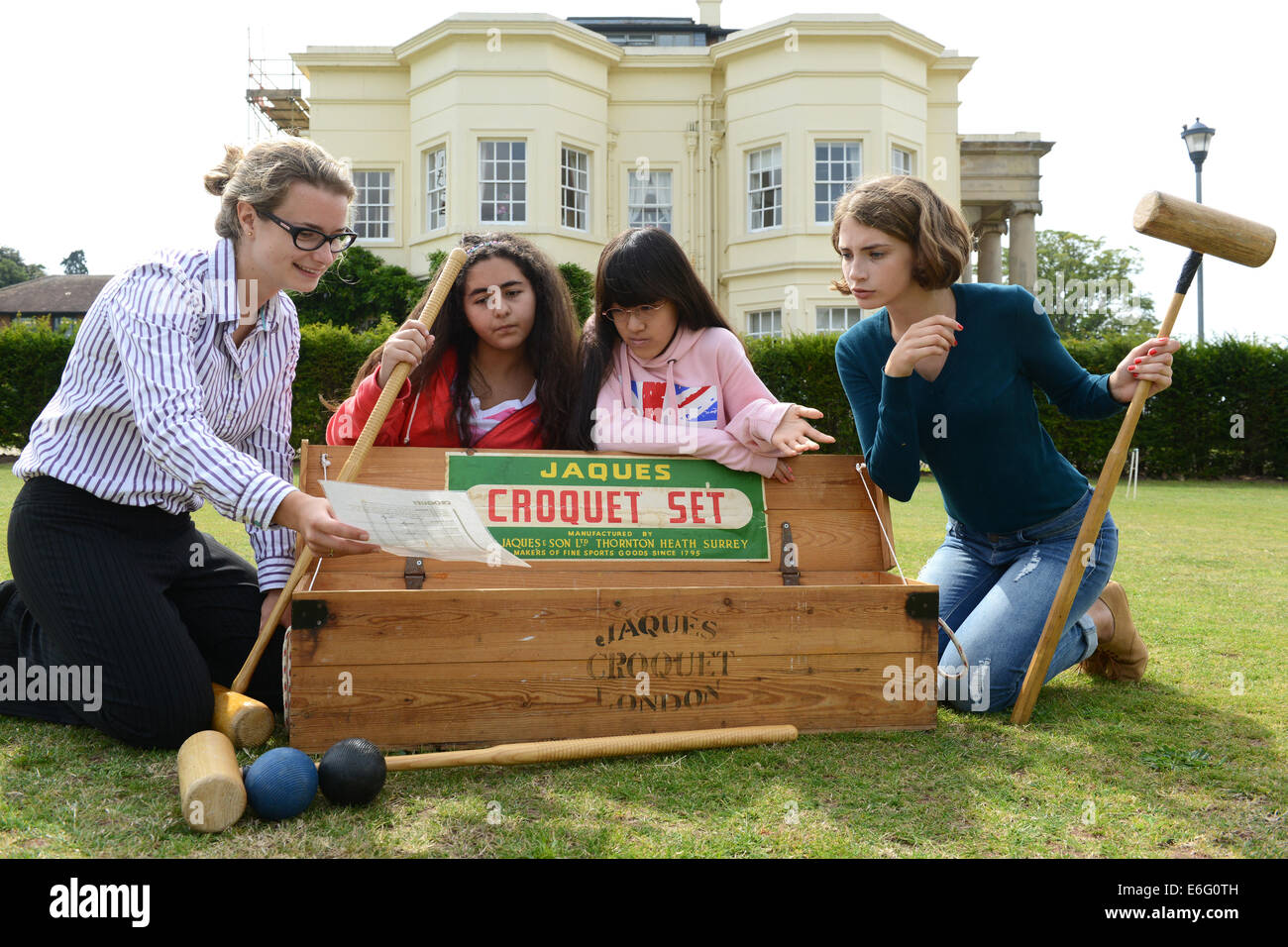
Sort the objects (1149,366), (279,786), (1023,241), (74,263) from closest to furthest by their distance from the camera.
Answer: (279,786) → (1149,366) → (1023,241) → (74,263)

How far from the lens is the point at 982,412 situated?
3.61 metres

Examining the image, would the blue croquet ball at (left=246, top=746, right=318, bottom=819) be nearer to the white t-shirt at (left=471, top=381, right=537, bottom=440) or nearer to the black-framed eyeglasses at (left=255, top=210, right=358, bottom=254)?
the black-framed eyeglasses at (left=255, top=210, right=358, bottom=254)

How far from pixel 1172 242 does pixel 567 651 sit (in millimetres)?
2370

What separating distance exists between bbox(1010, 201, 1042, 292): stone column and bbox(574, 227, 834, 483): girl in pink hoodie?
1909 cm

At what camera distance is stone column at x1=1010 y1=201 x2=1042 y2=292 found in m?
21.2

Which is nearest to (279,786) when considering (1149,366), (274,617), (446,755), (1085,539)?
(446,755)

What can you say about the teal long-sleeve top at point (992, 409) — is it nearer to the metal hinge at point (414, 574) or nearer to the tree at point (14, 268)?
the metal hinge at point (414, 574)

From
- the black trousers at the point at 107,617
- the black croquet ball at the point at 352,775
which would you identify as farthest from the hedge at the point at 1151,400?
the black croquet ball at the point at 352,775

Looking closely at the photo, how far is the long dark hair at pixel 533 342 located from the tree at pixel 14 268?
7803 centimetres

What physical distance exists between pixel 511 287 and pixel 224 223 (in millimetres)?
1119

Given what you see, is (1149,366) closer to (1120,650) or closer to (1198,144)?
(1120,650)

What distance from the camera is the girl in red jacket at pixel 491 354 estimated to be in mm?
3932

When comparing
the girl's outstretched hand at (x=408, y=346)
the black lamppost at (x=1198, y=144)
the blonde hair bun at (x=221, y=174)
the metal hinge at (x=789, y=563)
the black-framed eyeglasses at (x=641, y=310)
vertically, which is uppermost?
the black lamppost at (x=1198, y=144)
